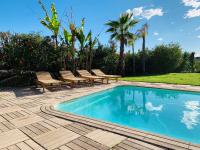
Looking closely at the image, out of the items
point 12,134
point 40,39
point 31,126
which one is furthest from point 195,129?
point 40,39

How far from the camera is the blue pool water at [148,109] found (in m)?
5.31

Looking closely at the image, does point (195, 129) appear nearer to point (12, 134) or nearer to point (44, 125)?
point (44, 125)

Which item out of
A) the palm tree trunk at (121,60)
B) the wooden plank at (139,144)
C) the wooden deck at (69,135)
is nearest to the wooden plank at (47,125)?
the wooden deck at (69,135)

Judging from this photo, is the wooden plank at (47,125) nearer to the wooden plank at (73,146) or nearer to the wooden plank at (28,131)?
the wooden plank at (28,131)

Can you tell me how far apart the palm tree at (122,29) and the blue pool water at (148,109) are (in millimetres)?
7900

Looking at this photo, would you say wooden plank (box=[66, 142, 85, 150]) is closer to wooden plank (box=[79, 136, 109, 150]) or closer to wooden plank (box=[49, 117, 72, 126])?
wooden plank (box=[79, 136, 109, 150])

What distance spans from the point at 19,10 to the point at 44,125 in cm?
1124

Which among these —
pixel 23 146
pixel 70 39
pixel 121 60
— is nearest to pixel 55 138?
pixel 23 146

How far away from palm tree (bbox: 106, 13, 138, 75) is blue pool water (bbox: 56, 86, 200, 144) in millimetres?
7900

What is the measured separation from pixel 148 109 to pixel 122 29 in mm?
12110

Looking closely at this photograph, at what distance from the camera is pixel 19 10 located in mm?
13109

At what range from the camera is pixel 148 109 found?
745 cm

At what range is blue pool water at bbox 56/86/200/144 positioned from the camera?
5.31 m

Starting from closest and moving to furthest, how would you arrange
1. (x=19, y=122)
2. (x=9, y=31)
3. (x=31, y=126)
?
(x=31, y=126), (x=19, y=122), (x=9, y=31)
